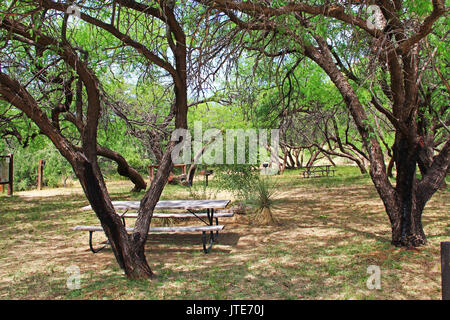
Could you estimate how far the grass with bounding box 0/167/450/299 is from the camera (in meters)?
3.98

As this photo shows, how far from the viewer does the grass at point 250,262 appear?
13.1 feet

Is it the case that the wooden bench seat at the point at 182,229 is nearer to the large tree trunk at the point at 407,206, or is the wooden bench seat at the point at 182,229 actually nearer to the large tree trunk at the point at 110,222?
the large tree trunk at the point at 110,222

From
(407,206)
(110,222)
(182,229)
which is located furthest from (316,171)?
(110,222)

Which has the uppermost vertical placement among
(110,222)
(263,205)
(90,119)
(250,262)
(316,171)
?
(90,119)

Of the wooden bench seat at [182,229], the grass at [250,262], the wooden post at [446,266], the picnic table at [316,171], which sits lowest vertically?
the grass at [250,262]

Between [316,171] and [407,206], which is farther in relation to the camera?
[316,171]

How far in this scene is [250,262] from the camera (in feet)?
16.8

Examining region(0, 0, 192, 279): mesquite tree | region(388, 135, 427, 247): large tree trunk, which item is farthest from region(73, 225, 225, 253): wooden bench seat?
region(388, 135, 427, 247): large tree trunk

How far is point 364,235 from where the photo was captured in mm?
6426

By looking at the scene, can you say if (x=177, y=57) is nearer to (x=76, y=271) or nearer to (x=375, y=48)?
(x=375, y=48)

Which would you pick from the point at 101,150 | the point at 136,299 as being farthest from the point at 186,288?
the point at 101,150

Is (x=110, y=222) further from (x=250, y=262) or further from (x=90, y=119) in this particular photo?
(x=250, y=262)

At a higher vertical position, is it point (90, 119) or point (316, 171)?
point (90, 119)

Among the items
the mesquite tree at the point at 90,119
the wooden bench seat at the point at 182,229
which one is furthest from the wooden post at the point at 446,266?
the wooden bench seat at the point at 182,229
